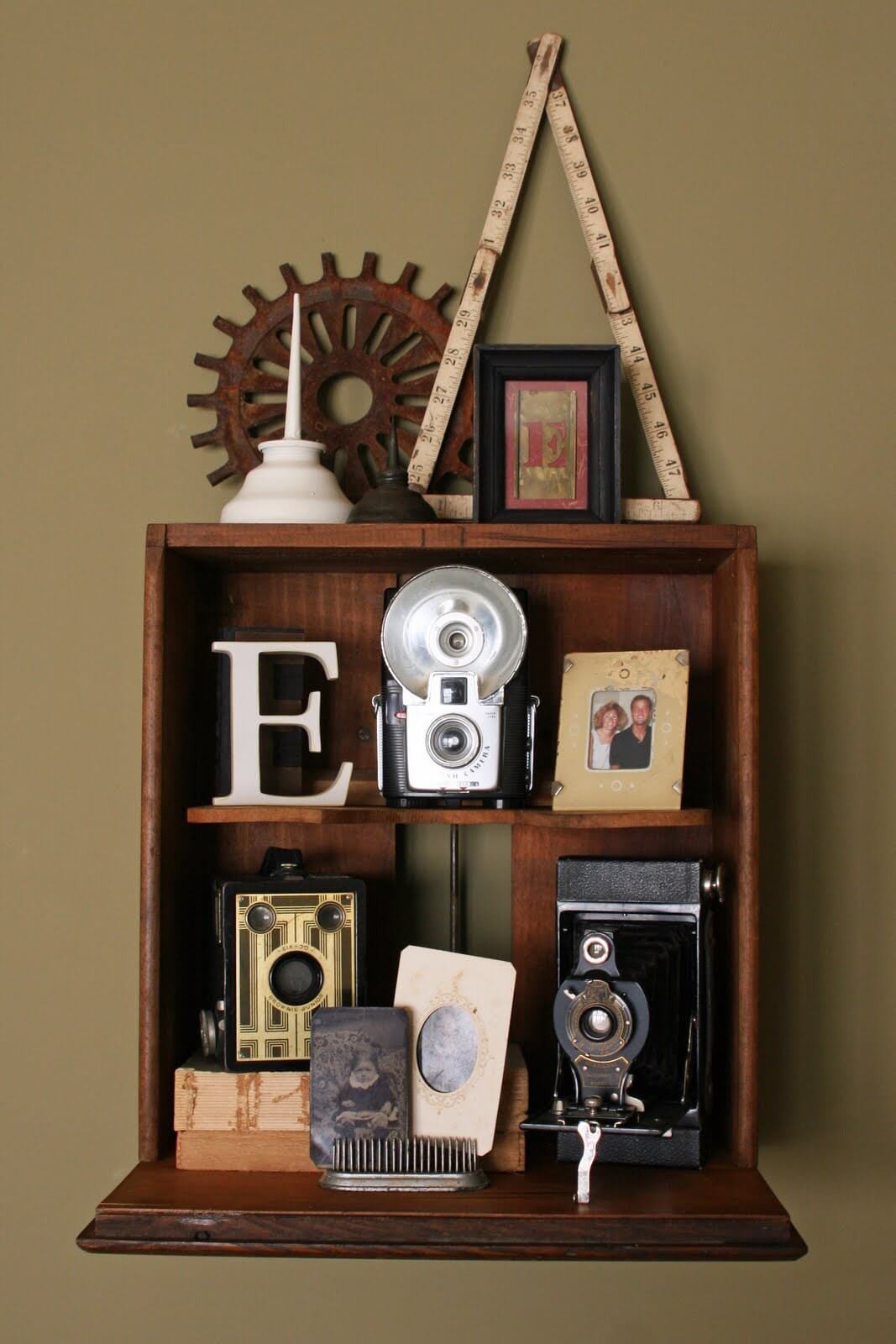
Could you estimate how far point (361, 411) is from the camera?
7.98 feet

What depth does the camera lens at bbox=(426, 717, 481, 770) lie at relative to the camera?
2.14 meters

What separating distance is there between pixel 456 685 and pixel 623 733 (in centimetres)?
28

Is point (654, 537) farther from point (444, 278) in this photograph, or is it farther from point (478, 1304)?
point (478, 1304)

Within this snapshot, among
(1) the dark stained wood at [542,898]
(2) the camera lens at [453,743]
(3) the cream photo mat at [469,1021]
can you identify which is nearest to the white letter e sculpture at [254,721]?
(2) the camera lens at [453,743]

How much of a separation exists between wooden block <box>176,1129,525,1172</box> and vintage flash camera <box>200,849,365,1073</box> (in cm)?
11

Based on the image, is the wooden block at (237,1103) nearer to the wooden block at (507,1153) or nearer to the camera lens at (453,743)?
the wooden block at (507,1153)

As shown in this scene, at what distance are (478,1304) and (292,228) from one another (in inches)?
74.9

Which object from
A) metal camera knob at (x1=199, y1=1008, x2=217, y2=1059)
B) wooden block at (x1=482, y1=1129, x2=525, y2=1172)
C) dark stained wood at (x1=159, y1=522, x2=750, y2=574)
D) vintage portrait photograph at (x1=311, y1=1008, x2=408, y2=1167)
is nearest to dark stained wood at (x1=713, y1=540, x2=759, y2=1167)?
dark stained wood at (x1=159, y1=522, x2=750, y2=574)

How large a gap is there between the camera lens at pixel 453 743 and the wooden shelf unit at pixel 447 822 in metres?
0.09

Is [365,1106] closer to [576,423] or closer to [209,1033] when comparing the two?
[209,1033]

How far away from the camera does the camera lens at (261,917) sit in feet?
7.05

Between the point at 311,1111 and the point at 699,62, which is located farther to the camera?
the point at 699,62

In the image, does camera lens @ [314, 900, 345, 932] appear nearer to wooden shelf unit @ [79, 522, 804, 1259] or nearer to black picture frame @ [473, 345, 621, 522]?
wooden shelf unit @ [79, 522, 804, 1259]

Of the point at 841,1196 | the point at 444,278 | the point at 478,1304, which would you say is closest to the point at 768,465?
the point at 444,278
